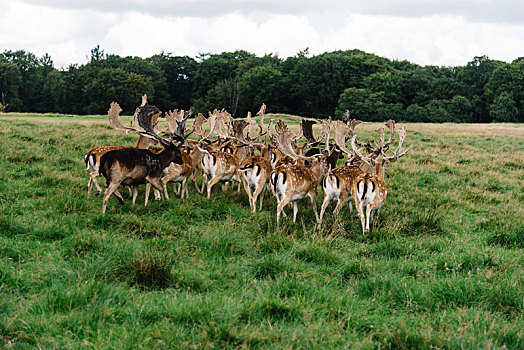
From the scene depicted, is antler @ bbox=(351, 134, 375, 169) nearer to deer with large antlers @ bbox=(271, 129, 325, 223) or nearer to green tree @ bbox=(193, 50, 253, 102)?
deer with large antlers @ bbox=(271, 129, 325, 223)

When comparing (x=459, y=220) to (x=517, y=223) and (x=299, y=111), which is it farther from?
(x=299, y=111)

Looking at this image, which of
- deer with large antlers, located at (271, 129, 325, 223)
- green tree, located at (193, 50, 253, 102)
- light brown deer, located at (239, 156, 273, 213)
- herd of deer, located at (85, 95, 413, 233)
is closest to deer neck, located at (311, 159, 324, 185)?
herd of deer, located at (85, 95, 413, 233)

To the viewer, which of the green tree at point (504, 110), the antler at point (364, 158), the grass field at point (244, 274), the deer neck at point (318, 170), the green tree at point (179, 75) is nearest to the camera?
the grass field at point (244, 274)

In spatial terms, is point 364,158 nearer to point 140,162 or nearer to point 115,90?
point 140,162

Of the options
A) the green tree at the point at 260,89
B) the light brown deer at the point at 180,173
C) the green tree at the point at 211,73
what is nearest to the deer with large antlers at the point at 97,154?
the light brown deer at the point at 180,173

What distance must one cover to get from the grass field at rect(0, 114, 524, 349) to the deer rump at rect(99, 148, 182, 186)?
0.54 m

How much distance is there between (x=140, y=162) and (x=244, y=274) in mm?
3499

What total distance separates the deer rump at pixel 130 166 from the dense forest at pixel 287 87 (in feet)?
156

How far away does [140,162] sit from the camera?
7.48m

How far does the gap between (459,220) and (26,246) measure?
23.4 feet

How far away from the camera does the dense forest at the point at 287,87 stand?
180 ft

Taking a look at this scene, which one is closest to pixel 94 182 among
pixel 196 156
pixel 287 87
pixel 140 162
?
pixel 140 162

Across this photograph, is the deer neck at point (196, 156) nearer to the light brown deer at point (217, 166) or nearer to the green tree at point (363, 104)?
the light brown deer at point (217, 166)

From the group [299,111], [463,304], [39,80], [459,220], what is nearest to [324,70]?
[299,111]
